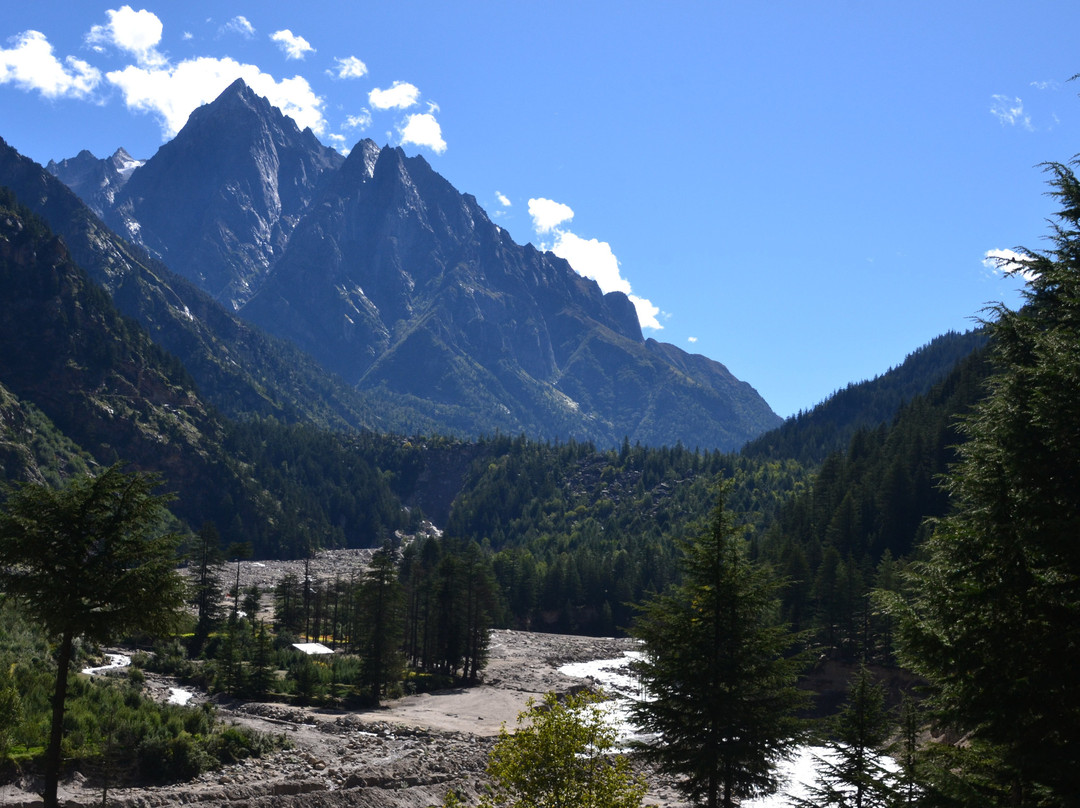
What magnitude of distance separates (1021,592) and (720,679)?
29.6 feet

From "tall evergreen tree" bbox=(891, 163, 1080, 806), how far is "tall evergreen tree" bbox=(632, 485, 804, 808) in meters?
5.27

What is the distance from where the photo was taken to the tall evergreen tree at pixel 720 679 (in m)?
22.2

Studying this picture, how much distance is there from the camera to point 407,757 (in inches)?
2023

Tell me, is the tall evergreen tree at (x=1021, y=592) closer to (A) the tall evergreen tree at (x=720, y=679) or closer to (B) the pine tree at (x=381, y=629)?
(A) the tall evergreen tree at (x=720, y=679)

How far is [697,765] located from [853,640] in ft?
227

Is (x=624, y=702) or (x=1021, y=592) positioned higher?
(x=1021, y=592)

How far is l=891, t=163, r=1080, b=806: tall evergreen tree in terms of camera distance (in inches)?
588

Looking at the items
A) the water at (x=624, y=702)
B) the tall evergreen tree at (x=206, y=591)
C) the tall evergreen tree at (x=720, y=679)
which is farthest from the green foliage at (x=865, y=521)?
the tall evergreen tree at (x=206, y=591)

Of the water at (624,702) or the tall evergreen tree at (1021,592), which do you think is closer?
the tall evergreen tree at (1021,592)

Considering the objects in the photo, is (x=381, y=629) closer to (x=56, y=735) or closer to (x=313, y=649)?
(x=313, y=649)

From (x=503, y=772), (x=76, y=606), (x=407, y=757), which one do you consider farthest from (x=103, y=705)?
(x=503, y=772)

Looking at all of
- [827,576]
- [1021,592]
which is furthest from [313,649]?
[1021,592]

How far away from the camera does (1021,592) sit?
1575 cm

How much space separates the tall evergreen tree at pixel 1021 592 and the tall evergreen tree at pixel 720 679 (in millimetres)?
5266
